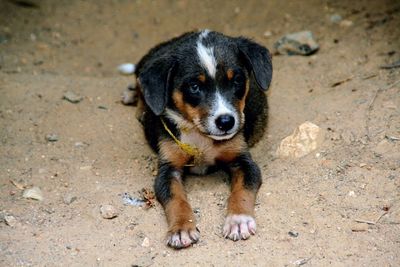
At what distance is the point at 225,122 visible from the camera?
17.3 ft

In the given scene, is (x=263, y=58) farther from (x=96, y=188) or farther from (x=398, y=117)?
(x=96, y=188)

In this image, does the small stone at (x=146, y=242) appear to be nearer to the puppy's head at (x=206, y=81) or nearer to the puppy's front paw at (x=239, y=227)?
the puppy's front paw at (x=239, y=227)

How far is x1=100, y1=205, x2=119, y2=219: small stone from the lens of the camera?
206 inches

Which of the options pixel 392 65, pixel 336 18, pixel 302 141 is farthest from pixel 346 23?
pixel 302 141

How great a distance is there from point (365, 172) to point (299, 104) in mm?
1511

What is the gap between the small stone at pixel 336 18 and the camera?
790 cm

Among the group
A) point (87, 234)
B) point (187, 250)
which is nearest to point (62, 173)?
point (87, 234)

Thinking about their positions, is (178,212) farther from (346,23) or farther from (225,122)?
(346,23)

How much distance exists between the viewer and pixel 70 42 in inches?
334

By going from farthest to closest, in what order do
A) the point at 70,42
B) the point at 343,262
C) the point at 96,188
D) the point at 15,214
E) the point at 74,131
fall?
the point at 70,42, the point at 74,131, the point at 96,188, the point at 15,214, the point at 343,262

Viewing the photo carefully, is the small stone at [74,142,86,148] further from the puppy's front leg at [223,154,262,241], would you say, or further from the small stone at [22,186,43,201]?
the puppy's front leg at [223,154,262,241]

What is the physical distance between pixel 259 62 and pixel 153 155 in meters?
1.44

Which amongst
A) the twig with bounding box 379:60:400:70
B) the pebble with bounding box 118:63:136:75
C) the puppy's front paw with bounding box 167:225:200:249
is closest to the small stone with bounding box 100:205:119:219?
the puppy's front paw with bounding box 167:225:200:249

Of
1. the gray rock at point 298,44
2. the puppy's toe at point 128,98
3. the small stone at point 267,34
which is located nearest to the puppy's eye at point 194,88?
the puppy's toe at point 128,98
